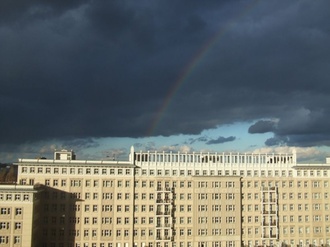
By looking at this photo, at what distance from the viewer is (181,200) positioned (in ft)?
370

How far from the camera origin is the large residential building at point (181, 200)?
10538 cm

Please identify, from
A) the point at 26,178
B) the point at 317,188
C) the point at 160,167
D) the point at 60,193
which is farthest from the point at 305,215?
the point at 26,178

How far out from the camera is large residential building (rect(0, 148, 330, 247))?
105 m

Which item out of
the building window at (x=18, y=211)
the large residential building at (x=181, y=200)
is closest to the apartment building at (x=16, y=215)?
the building window at (x=18, y=211)

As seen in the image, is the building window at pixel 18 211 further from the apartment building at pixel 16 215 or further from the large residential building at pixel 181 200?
the large residential building at pixel 181 200

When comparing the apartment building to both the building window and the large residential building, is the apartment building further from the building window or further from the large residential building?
the large residential building

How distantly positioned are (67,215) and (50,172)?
11139 mm

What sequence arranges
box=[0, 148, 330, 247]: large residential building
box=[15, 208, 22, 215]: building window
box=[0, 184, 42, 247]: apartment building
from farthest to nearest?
box=[0, 148, 330, 247]: large residential building, box=[15, 208, 22, 215]: building window, box=[0, 184, 42, 247]: apartment building

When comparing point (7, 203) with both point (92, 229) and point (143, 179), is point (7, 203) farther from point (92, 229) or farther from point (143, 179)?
point (143, 179)

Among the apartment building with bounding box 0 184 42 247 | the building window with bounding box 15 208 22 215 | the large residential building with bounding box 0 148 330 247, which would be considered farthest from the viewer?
the large residential building with bounding box 0 148 330 247

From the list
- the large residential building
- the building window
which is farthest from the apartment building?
the large residential building

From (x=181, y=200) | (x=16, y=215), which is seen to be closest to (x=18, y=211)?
(x=16, y=215)

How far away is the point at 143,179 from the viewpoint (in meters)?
111

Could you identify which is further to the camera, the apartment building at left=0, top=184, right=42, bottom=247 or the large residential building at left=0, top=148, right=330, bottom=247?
the large residential building at left=0, top=148, right=330, bottom=247
